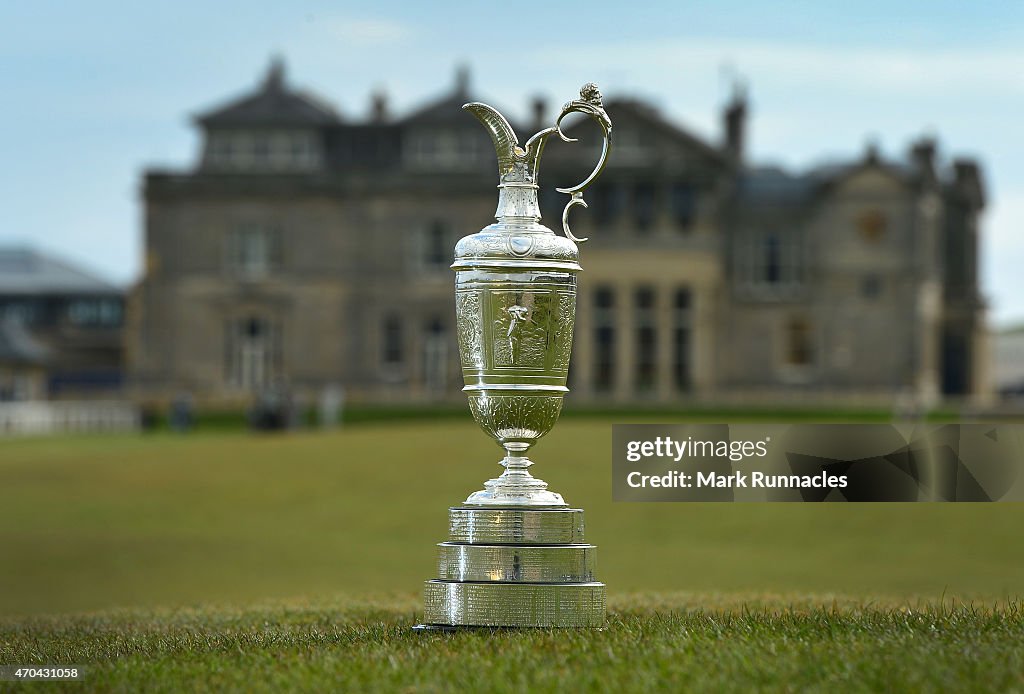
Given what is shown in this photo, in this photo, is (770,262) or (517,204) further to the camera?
(770,262)

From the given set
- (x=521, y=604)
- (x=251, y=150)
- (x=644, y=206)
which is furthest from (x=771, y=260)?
(x=521, y=604)

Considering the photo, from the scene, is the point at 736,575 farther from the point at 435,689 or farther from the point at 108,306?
the point at 108,306

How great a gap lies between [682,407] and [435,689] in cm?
4769

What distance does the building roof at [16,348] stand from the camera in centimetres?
7131

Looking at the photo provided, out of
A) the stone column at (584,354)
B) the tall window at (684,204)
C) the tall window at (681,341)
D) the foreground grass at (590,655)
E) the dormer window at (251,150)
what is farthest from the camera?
the dormer window at (251,150)

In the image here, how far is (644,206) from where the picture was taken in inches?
2409

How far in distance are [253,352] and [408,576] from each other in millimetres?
40818

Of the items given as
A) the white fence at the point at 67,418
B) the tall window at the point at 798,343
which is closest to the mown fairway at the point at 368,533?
the white fence at the point at 67,418

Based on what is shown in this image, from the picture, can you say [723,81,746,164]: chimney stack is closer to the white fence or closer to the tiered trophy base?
the white fence

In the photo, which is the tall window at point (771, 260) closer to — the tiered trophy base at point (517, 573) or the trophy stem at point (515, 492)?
the trophy stem at point (515, 492)

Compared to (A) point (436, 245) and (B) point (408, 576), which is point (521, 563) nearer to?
(B) point (408, 576)

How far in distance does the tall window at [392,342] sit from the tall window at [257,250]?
440 centimetres

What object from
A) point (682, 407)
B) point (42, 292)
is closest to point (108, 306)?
point (42, 292)

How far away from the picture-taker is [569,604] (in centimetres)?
1027
